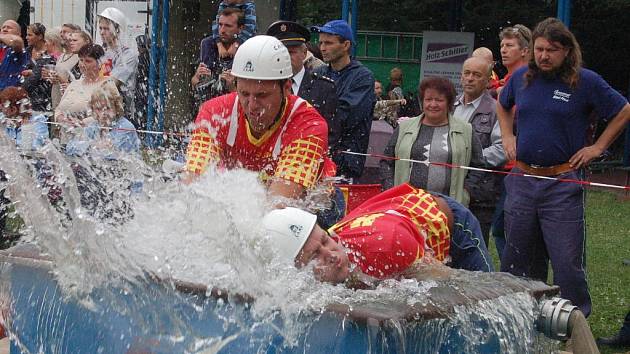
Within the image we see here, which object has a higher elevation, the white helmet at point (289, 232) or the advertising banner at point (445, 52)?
the advertising banner at point (445, 52)

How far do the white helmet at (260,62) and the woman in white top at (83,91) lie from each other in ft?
13.6

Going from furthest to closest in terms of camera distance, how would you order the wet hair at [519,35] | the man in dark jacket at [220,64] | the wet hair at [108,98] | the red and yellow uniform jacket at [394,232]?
the wet hair at [108,98]
the man in dark jacket at [220,64]
the wet hair at [519,35]
the red and yellow uniform jacket at [394,232]

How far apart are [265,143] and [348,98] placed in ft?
7.87

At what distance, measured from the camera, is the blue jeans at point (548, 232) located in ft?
19.3

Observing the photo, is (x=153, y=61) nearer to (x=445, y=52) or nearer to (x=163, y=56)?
(x=163, y=56)

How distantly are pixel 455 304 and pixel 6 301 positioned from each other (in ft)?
5.89

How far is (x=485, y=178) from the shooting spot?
268 inches

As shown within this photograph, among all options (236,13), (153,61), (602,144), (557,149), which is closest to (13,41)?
(153,61)

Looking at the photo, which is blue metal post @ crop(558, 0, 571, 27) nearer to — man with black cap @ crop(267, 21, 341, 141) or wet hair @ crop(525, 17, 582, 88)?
man with black cap @ crop(267, 21, 341, 141)

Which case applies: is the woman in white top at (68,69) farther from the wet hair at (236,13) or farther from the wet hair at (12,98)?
the wet hair at (236,13)

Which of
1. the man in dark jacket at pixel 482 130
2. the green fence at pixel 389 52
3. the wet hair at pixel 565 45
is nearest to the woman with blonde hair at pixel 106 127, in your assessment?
the man in dark jacket at pixel 482 130

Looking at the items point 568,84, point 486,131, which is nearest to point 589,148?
point 568,84

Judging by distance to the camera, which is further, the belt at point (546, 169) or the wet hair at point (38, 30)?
the wet hair at point (38, 30)

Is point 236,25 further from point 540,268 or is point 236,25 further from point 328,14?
point 328,14
